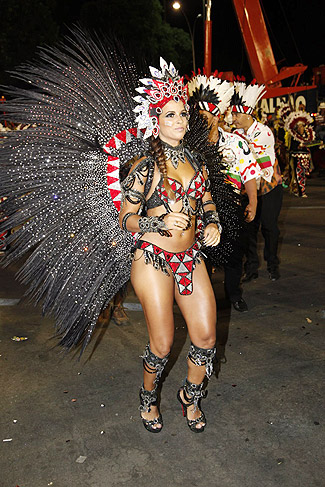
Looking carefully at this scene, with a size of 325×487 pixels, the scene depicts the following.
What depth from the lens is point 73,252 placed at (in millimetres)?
3377

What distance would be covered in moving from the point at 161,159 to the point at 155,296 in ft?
2.52

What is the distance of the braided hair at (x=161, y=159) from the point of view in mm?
3066

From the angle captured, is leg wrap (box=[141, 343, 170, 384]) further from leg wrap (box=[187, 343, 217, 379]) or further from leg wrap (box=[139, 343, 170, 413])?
leg wrap (box=[187, 343, 217, 379])

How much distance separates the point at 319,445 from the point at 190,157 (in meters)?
1.81

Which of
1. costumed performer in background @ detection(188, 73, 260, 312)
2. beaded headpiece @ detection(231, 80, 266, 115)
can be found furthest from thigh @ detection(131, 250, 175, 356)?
beaded headpiece @ detection(231, 80, 266, 115)

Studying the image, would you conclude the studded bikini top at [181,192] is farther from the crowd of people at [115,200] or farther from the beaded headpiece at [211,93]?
the beaded headpiece at [211,93]

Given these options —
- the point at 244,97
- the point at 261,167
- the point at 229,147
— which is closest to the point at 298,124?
the point at 261,167

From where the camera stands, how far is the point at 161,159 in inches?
122

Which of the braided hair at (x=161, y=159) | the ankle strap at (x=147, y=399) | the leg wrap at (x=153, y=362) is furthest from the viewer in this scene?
the ankle strap at (x=147, y=399)

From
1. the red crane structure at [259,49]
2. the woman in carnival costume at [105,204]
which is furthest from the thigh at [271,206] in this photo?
the red crane structure at [259,49]

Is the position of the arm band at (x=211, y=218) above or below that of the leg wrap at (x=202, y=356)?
above

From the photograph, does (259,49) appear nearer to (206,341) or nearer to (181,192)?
(181,192)

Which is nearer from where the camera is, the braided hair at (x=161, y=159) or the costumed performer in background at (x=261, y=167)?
the braided hair at (x=161, y=159)

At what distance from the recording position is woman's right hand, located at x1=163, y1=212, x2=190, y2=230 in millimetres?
2885
